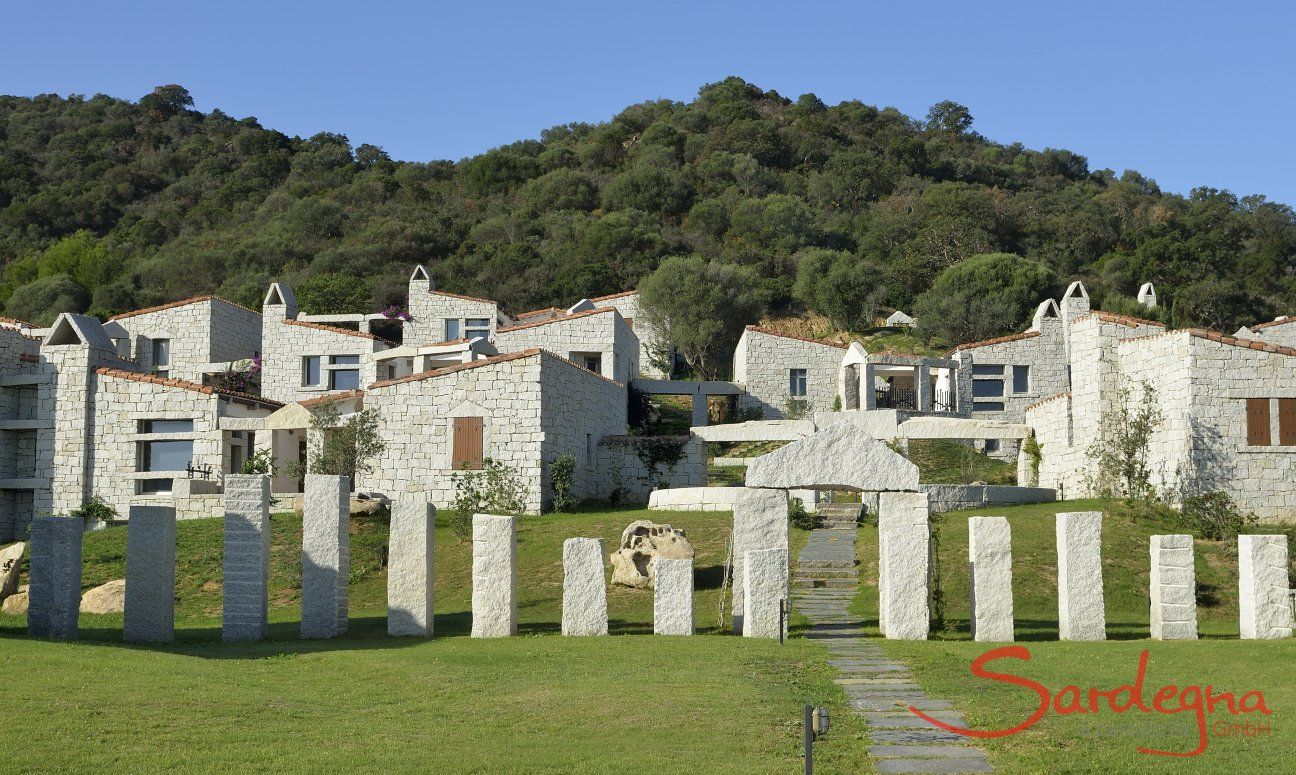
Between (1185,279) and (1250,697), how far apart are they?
80.6 metres

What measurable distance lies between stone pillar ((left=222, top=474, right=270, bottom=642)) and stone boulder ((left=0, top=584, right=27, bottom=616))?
24.0 feet

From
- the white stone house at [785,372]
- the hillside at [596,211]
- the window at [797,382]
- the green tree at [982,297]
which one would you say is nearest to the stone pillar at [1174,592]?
the white stone house at [785,372]

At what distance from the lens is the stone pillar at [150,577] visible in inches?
949

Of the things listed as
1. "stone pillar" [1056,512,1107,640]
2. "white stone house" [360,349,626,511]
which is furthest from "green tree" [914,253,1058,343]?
"stone pillar" [1056,512,1107,640]

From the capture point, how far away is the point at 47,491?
44906 millimetres

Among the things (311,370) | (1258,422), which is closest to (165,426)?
(311,370)

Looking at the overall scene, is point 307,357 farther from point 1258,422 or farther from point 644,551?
point 1258,422

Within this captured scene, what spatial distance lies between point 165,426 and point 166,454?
99cm

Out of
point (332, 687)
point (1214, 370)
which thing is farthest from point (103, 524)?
point (1214, 370)

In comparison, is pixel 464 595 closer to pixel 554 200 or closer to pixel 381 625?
pixel 381 625

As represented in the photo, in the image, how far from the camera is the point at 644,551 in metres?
30.6

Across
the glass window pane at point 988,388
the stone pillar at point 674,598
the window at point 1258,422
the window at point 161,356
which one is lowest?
the stone pillar at point 674,598

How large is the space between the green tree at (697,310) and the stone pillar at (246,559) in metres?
44.4

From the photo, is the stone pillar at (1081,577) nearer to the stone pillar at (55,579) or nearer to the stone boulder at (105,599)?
the stone pillar at (55,579)
